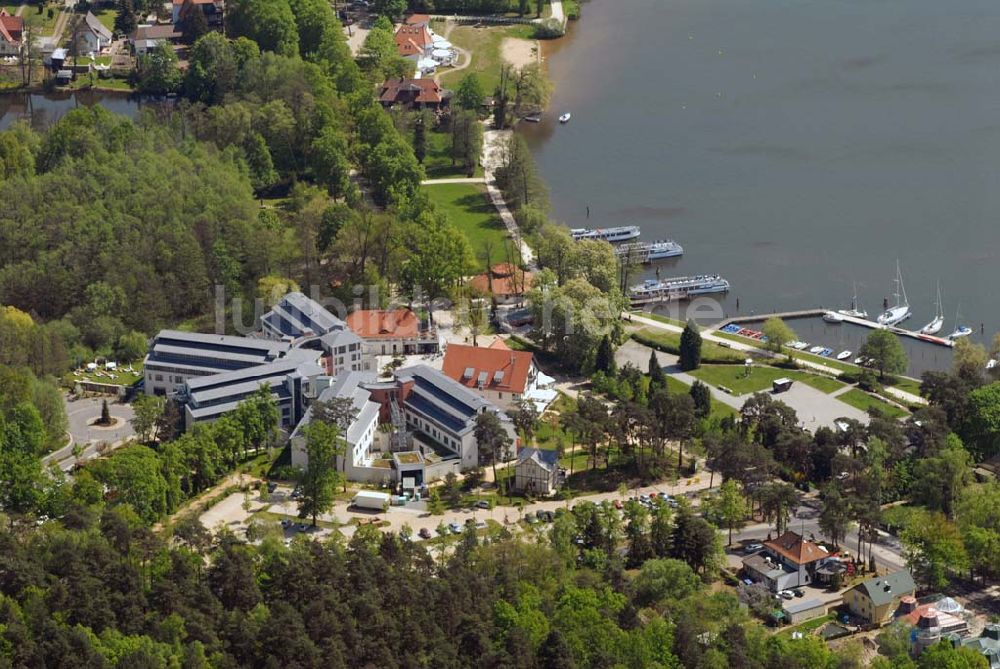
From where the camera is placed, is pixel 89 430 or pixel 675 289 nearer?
pixel 89 430

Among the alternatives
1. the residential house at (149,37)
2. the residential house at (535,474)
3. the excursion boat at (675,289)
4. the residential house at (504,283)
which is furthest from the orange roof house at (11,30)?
the residential house at (535,474)

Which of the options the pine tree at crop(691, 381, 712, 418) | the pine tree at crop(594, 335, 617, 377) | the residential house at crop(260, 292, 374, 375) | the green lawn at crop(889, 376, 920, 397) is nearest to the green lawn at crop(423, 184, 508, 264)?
the pine tree at crop(594, 335, 617, 377)

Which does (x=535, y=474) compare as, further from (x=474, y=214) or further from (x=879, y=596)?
(x=474, y=214)

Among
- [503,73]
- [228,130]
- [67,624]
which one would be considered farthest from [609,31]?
[67,624]

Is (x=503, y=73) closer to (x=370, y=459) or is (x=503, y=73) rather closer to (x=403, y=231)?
(x=403, y=231)

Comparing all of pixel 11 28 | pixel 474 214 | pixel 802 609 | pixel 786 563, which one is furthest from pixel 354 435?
pixel 11 28

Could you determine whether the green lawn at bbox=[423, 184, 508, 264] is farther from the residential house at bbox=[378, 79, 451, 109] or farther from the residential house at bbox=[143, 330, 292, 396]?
the residential house at bbox=[143, 330, 292, 396]
